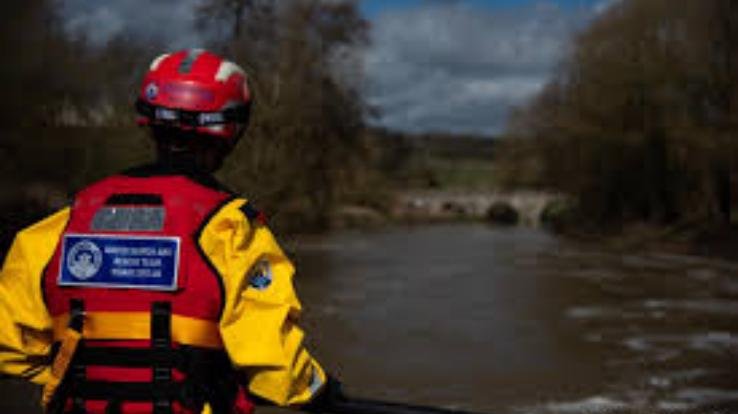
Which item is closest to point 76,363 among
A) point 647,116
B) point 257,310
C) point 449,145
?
point 257,310

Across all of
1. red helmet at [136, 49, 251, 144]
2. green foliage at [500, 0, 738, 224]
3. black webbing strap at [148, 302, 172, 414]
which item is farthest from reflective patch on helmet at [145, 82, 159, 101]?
green foliage at [500, 0, 738, 224]

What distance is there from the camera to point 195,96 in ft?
7.98

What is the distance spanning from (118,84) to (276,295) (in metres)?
11.1

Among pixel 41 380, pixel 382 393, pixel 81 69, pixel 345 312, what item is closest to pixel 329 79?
pixel 345 312

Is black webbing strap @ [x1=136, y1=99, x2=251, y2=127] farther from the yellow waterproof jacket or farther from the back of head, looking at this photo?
the yellow waterproof jacket

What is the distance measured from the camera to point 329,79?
30438mm

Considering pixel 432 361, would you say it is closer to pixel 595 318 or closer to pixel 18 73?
pixel 595 318

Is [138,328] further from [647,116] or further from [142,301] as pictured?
[647,116]

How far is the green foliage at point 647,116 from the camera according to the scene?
2525cm

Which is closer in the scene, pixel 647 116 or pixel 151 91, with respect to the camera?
pixel 151 91

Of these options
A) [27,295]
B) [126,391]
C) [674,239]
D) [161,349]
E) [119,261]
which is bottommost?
[674,239]

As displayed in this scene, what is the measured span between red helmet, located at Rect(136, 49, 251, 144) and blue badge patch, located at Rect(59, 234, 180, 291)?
1.10ft

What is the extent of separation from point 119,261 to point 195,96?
46 cm

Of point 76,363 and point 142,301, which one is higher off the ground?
point 142,301
